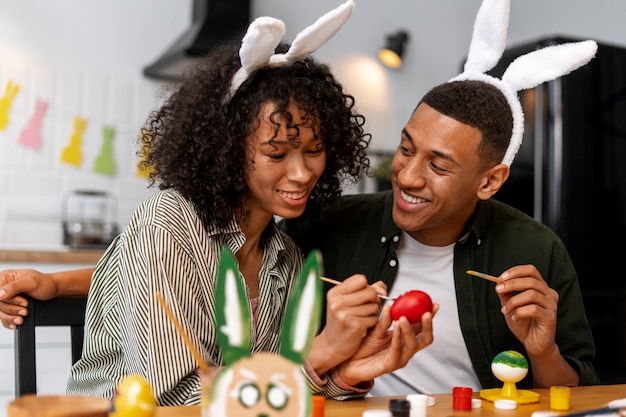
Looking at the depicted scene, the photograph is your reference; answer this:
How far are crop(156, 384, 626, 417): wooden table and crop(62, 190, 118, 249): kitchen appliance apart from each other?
89.7 inches

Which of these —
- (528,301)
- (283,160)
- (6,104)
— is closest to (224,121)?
(283,160)

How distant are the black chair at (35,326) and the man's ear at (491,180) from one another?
0.88m

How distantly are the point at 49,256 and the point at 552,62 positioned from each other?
198cm

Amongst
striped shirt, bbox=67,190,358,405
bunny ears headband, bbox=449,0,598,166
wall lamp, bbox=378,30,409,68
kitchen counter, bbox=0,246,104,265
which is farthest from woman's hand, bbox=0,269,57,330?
wall lamp, bbox=378,30,409,68

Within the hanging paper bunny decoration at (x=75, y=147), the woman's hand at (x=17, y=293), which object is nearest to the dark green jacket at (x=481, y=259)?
the woman's hand at (x=17, y=293)

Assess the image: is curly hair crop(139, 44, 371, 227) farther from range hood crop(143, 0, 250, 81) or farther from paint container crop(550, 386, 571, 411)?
range hood crop(143, 0, 250, 81)

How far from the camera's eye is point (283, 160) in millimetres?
1469

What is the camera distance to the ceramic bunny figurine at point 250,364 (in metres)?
0.74

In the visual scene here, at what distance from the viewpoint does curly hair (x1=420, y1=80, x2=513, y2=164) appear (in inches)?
68.2

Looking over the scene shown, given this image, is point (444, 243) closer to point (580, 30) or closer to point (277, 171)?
point (277, 171)

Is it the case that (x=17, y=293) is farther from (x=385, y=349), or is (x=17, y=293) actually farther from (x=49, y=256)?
(x=49, y=256)

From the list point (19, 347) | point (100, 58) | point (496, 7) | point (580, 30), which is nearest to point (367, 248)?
point (496, 7)

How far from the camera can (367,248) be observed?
1891mm

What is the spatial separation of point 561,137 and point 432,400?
2.26 metres
